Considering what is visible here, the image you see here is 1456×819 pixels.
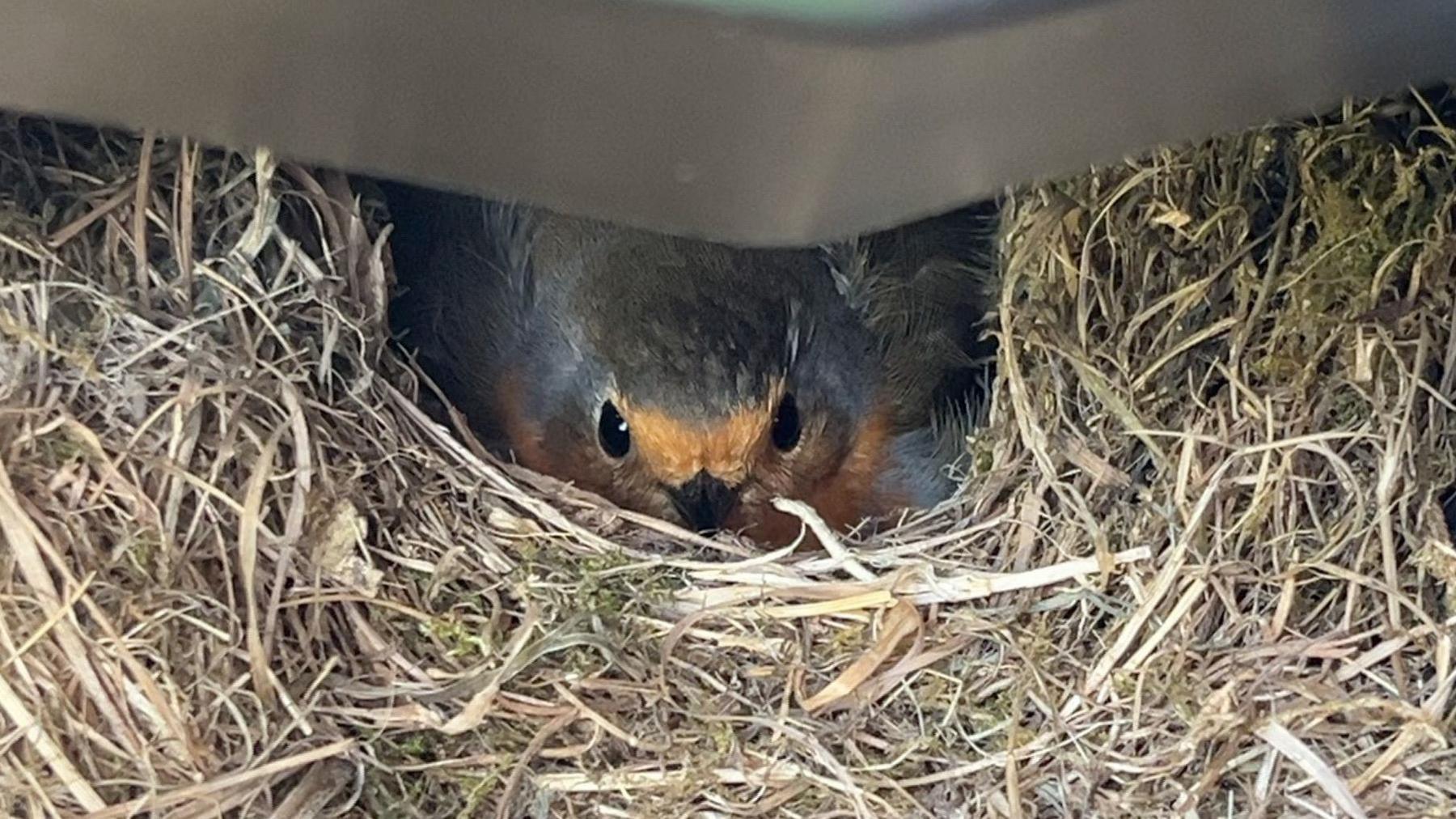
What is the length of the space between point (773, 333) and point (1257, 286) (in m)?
0.64

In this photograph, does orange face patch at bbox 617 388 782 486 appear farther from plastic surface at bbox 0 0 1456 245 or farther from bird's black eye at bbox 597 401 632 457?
plastic surface at bbox 0 0 1456 245

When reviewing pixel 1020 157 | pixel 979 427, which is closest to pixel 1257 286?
pixel 979 427

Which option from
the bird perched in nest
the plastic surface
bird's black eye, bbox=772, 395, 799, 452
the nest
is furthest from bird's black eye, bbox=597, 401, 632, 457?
the plastic surface

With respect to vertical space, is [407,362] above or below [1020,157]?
below

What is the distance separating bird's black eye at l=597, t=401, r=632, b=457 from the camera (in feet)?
6.29

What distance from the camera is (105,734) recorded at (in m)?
1.33

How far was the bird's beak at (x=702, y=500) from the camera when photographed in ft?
6.12

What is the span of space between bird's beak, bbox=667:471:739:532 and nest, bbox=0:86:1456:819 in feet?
0.83

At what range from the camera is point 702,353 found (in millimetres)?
1846

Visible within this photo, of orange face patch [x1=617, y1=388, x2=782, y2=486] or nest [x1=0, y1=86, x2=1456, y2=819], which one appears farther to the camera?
orange face patch [x1=617, y1=388, x2=782, y2=486]

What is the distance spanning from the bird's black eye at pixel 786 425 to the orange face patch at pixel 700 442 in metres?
0.03

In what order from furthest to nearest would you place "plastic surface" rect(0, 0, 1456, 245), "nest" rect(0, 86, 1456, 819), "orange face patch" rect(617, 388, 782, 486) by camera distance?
1. "orange face patch" rect(617, 388, 782, 486)
2. "nest" rect(0, 86, 1456, 819)
3. "plastic surface" rect(0, 0, 1456, 245)

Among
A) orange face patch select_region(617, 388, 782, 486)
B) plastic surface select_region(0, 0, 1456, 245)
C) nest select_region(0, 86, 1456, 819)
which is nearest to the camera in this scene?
plastic surface select_region(0, 0, 1456, 245)

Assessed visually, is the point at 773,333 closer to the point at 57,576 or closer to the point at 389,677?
the point at 389,677
